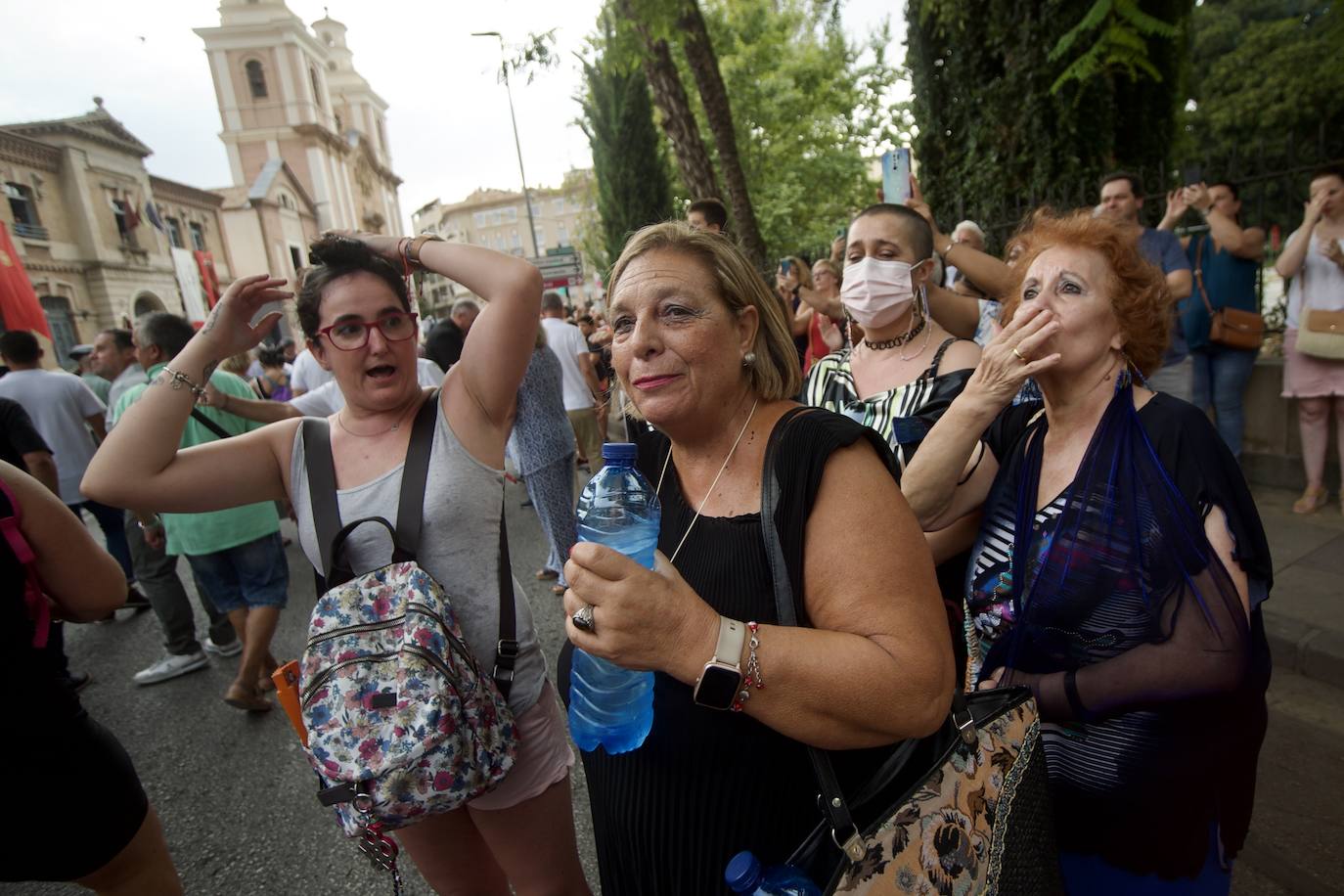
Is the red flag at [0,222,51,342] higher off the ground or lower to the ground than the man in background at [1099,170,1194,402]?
higher

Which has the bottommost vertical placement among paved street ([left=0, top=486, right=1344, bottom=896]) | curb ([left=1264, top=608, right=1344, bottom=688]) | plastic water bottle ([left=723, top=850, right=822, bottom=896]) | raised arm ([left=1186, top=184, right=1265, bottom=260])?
paved street ([left=0, top=486, right=1344, bottom=896])

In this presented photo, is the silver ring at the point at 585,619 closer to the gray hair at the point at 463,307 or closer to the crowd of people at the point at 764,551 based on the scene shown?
the crowd of people at the point at 764,551

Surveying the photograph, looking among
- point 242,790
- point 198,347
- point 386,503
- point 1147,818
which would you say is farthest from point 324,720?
point 242,790

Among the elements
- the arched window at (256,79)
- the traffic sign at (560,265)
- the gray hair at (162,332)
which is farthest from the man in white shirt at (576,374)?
the arched window at (256,79)

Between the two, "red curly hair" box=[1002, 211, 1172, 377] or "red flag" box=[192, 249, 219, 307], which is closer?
"red curly hair" box=[1002, 211, 1172, 377]

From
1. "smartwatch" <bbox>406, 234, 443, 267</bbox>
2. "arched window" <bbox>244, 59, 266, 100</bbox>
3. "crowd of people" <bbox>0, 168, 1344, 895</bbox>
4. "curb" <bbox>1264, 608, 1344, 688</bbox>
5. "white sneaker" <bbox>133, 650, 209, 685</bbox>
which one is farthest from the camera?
"arched window" <bbox>244, 59, 266, 100</bbox>

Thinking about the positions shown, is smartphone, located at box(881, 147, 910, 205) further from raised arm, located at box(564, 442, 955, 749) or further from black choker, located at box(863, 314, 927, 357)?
raised arm, located at box(564, 442, 955, 749)

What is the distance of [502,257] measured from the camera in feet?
6.23

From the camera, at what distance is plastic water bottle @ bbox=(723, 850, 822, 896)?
108cm

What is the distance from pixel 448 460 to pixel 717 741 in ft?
→ 3.29

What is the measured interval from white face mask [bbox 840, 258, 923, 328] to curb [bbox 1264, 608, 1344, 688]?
260 centimetres

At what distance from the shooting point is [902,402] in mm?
2412

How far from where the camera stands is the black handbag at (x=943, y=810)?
107 cm

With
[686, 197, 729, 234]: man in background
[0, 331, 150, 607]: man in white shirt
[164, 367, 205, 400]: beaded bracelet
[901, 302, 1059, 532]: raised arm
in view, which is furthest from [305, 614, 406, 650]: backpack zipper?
[0, 331, 150, 607]: man in white shirt
